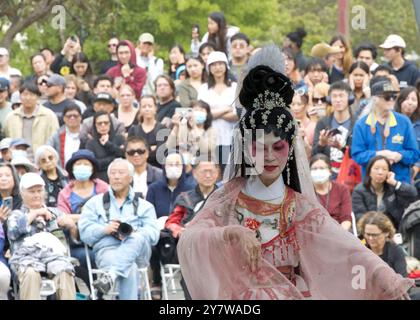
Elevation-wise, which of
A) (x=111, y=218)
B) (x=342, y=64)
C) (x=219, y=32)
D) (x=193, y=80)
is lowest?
(x=111, y=218)

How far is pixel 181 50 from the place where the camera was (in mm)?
14047

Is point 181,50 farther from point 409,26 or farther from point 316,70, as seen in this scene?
point 409,26

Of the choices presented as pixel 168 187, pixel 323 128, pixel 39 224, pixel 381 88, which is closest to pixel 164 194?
pixel 168 187

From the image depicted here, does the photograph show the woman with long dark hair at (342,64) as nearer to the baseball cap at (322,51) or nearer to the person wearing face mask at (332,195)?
the baseball cap at (322,51)

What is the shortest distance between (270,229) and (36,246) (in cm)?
386

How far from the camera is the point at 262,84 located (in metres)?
6.10

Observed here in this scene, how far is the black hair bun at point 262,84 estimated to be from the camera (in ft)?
20.0

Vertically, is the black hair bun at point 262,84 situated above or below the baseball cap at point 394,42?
below

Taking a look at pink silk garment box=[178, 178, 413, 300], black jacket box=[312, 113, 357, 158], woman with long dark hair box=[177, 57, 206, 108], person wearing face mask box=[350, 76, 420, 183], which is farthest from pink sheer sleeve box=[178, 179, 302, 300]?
woman with long dark hair box=[177, 57, 206, 108]

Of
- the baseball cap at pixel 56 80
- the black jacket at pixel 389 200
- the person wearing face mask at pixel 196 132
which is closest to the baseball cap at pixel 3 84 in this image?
the baseball cap at pixel 56 80

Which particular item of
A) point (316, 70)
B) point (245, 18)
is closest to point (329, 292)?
point (316, 70)

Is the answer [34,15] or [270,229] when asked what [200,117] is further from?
[270,229]

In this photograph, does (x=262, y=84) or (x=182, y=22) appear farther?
(x=182, y=22)

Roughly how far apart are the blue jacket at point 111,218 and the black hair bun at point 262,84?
420cm
